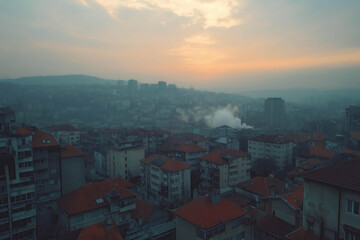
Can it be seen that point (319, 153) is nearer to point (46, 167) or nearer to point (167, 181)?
point (167, 181)

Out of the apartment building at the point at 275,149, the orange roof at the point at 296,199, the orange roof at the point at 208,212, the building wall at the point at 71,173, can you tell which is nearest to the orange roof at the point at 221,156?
the apartment building at the point at 275,149

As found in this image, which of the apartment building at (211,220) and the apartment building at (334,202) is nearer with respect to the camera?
the apartment building at (334,202)

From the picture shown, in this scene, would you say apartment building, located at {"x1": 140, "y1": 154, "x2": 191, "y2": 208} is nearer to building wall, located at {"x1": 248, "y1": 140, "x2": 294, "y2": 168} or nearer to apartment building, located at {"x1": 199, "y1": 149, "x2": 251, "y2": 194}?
apartment building, located at {"x1": 199, "y1": 149, "x2": 251, "y2": 194}

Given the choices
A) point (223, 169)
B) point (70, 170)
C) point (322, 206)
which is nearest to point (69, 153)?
point (70, 170)

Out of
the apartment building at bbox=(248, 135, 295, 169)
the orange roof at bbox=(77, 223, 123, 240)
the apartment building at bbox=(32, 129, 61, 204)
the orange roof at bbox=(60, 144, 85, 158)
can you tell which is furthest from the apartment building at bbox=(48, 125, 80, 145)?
the orange roof at bbox=(77, 223, 123, 240)

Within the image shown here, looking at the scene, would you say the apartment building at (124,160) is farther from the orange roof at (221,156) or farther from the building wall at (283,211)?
the building wall at (283,211)

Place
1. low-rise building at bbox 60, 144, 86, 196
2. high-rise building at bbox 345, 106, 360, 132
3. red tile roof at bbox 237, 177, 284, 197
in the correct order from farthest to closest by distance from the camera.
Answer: high-rise building at bbox 345, 106, 360, 132, low-rise building at bbox 60, 144, 86, 196, red tile roof at bbox 237, 177, 284, 197

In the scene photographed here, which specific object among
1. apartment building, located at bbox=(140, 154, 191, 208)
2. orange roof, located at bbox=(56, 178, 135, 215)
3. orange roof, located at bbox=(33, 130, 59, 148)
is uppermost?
orange roof, located at bbox=(33, 130, 59, 148)
